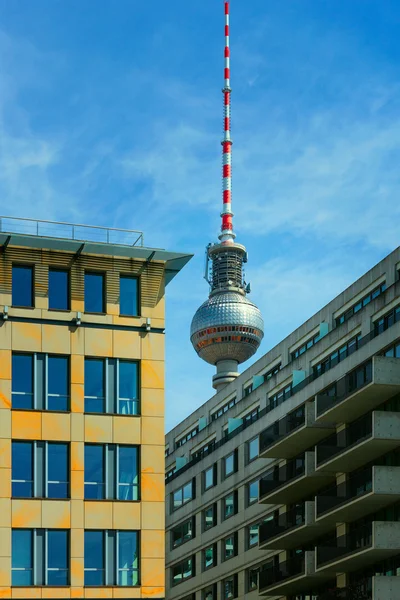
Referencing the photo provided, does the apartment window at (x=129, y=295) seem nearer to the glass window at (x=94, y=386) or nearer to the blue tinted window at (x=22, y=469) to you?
the glass window at (x=94, y=386)

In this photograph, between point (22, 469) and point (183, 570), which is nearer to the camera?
point (22, 469)

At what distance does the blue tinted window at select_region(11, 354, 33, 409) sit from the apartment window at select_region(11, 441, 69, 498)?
166 centimetres

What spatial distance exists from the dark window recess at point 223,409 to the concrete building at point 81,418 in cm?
3979

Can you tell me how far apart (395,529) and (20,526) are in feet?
69.3

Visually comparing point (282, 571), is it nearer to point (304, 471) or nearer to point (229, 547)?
point (304, 471)

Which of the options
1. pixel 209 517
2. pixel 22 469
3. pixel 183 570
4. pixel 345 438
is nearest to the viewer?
pixel 22 469

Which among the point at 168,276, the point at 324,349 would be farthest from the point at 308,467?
the point at 168,276

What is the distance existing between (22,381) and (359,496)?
20.6 meters

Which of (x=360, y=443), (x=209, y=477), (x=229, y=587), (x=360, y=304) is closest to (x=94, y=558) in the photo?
(x=360, y=443)

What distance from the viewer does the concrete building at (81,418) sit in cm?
5200

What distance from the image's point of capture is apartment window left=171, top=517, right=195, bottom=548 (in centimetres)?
9861

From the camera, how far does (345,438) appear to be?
7206 cm

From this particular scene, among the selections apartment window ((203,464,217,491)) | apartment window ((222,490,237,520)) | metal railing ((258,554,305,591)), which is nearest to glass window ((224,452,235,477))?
apartment window ((222,490,237,520))

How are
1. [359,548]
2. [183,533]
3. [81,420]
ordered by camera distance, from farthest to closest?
[183,533] → [359,548] → [81,420]
